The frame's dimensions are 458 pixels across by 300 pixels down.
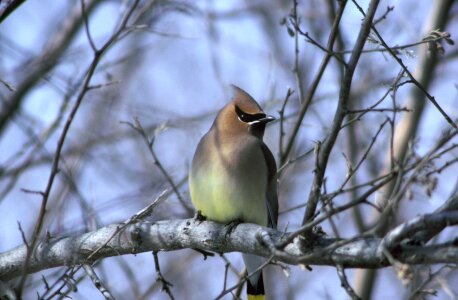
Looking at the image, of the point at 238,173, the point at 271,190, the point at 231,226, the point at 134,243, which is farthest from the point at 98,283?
the point at 271,190

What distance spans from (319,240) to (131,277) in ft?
6.88

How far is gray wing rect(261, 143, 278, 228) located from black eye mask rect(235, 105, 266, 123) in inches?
8.6

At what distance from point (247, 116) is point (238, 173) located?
55 centimetres

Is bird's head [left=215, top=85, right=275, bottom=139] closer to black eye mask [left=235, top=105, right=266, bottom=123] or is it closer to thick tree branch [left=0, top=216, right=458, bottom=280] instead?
black eye mask [left=235, top=105, right=266, bottom=123]

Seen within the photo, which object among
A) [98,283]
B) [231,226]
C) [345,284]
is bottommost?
[345,284]

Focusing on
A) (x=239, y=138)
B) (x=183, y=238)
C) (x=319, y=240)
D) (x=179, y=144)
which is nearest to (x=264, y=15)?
(x=179, y=144)

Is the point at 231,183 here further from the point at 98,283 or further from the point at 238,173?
the point at 98,283

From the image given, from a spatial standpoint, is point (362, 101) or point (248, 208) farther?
point (362, 101)

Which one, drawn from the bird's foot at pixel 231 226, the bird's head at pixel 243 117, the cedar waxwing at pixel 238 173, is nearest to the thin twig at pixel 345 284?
the bird's foot at pixel 231 226

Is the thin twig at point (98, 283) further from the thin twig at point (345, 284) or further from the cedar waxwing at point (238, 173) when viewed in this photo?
the thin twig at point (345, 284)

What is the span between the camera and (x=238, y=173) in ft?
15.9

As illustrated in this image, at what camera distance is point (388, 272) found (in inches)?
387

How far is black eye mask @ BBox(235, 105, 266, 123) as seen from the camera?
17.0 feet

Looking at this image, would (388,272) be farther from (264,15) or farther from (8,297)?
(8,297)
